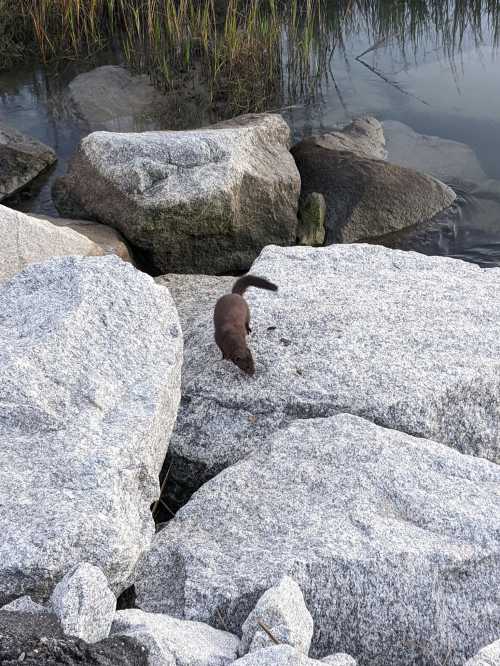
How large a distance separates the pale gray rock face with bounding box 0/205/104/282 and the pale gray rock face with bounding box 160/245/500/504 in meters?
0.98

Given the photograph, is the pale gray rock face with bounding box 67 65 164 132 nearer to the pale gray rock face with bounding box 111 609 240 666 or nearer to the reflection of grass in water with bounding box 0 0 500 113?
the reflection of grass in water with bounding box 0 0 500 113

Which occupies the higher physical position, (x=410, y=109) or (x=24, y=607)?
(x=24, y=607)

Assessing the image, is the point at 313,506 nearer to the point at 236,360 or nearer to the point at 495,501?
the point at 495,501

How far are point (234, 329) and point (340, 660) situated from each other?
2.03 meters

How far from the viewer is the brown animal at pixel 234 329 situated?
4.24 meters

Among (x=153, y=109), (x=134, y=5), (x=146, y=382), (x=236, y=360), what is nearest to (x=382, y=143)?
(x=153, y=109)

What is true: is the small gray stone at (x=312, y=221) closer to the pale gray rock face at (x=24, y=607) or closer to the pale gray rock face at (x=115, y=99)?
the pale gray rock face at (x=115, y=99)

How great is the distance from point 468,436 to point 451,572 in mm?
1206

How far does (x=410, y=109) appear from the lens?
34.4ft

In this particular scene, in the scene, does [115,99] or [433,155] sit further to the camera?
[115,99]

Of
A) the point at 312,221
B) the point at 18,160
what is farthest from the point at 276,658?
the point at 18,160

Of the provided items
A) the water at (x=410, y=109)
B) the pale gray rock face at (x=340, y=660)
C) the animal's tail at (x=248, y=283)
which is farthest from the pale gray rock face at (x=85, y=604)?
the water at (x=410, y=109)

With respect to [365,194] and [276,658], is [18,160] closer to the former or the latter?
[365,194]

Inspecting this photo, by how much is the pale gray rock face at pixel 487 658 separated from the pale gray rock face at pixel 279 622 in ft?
1.67
